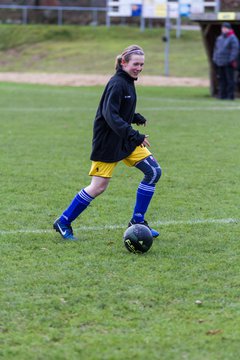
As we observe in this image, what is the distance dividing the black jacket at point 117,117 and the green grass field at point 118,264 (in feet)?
2.69

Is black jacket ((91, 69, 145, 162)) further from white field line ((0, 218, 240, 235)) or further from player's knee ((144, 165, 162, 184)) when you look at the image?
white field line ((0, 218, 240, 235))

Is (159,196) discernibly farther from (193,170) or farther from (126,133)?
(126,133)

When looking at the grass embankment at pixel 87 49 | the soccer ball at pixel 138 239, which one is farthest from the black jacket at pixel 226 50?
the soccer ball at pixel 138 239

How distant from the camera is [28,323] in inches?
193

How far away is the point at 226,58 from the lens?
71.1ft

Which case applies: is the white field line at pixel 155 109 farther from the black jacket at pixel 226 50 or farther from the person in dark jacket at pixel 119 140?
the person in dark jacket at pixel 119 140

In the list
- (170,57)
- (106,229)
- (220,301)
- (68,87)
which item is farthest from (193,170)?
(170,57)

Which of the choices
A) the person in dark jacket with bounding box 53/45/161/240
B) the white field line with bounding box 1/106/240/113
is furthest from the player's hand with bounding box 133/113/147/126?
the white field line with bounding box 1/106/240/113

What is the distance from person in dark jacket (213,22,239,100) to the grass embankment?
947 cm

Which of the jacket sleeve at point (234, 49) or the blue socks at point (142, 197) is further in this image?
the jacket sleeve at point (234, 49)

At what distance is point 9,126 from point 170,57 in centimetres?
2165

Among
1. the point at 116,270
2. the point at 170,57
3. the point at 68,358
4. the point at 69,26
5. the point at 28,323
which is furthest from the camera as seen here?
the point at 69,26

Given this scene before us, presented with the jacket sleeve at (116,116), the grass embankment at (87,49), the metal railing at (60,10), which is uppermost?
the jacket sleeve at (116,116)

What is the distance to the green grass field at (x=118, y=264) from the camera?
4.63 m
